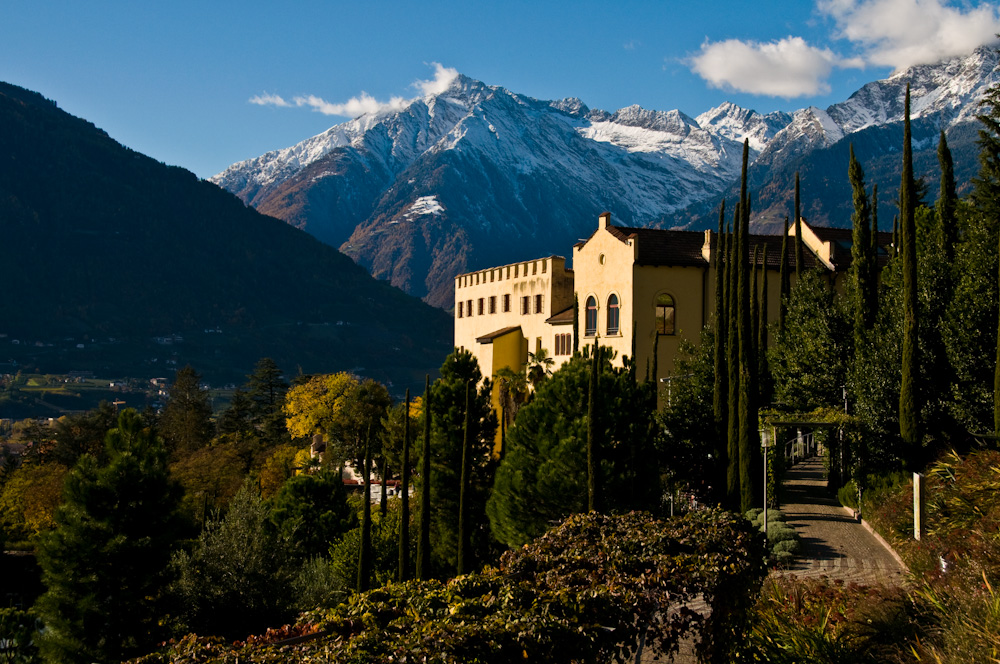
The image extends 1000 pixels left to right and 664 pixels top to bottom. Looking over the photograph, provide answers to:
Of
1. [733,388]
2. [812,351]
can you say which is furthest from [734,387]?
[812,351]

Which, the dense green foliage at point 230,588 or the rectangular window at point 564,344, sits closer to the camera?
the dense green foliage at point 230,588

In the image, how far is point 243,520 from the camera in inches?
1179

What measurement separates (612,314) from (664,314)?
8.14 ft

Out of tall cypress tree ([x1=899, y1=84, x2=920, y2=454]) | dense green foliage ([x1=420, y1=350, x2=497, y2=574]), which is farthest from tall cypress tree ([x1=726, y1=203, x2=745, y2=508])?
dense green foliage ([x1=420, y1=350, x2=497, y2=574])

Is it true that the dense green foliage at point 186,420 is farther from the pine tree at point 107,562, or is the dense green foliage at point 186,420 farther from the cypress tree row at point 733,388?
the cypress tree row at point 733,388

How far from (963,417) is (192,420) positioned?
68.8m

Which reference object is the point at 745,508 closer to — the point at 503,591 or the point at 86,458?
the point at 503,591

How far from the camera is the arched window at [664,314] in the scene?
1494 inches

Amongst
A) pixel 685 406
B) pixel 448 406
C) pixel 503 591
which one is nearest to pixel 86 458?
pixel 448 406

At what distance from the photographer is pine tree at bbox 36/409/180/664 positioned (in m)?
27.0

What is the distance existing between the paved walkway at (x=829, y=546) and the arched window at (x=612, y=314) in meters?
11.7

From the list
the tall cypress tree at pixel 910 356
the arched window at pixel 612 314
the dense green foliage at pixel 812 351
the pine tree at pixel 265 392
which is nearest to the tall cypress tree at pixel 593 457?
the tall cypress tree at pixel 910 356

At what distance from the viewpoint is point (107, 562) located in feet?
90.5

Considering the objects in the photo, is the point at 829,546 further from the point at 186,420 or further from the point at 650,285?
the point at 186,420
